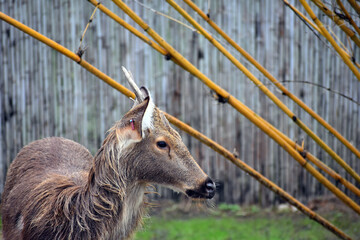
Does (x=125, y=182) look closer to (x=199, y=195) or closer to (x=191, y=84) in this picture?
(x=199, y=195)

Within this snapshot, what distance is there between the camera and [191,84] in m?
5.69

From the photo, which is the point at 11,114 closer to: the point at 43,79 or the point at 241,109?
the point at 43,79

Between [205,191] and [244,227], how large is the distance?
3.22 meters

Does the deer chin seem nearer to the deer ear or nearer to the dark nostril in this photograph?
the dark nostril

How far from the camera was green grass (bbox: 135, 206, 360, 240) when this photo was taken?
16.7 feet

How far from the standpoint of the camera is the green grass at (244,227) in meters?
5.09

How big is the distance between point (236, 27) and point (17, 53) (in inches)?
106

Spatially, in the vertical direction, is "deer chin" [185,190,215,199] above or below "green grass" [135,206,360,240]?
above

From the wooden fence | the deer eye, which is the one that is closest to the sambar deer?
the deer eye

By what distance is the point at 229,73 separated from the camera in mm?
5660

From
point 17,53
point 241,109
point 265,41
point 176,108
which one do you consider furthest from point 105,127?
point 241,109

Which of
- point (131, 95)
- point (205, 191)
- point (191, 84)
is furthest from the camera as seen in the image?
point (191, 84)

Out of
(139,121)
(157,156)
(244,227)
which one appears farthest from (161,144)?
(244,227)

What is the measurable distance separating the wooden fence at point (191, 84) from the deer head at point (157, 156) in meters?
3.18
